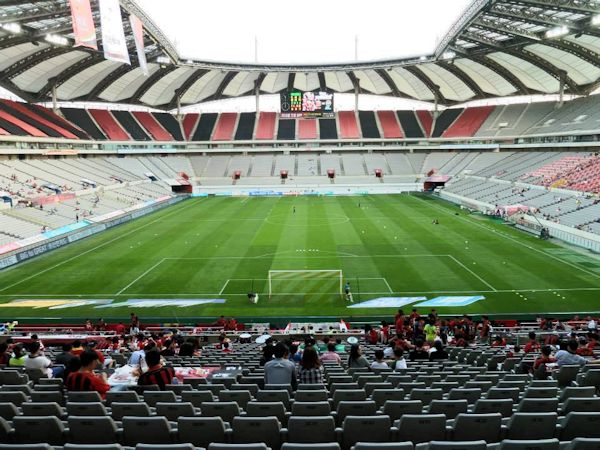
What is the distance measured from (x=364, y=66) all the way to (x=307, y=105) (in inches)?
616

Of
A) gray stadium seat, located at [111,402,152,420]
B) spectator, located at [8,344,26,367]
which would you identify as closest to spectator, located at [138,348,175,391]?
gray stadium seat, located at [111,402,152,420]

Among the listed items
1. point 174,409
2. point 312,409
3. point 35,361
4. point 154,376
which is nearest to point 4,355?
point 35,361

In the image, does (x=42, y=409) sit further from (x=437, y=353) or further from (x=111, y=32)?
(x=111, y=32)

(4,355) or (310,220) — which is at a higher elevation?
(4,355)

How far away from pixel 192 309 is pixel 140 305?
296 cm

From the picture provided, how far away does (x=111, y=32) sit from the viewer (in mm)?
31359

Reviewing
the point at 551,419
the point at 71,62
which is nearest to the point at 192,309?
the point at 551,419

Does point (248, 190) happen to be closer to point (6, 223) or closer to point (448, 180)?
point (448, 180)

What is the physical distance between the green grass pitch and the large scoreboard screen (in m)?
42.9

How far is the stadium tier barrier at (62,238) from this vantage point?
1402 inches

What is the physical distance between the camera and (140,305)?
2520 centimetres

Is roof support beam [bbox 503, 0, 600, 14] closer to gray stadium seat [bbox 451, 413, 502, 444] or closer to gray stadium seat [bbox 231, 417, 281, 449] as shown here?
gray stadium seat [bbox 451, 413, 502, 444]

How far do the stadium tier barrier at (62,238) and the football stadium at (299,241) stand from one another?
32cm

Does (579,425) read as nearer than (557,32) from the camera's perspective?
Yes
